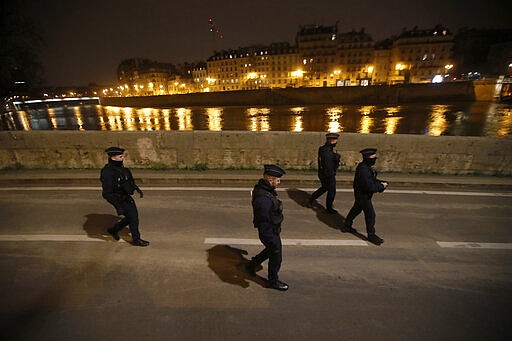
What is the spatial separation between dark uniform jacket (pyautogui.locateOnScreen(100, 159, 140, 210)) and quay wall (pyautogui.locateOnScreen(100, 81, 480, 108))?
5577 cm

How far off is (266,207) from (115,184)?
263 centimetres

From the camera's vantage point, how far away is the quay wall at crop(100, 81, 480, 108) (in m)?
51.8

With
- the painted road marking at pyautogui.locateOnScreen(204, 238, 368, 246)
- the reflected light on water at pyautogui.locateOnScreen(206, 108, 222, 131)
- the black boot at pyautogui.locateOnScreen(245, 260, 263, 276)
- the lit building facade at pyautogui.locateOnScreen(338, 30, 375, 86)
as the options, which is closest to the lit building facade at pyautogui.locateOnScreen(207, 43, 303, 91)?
the lit building facade at pyautogui.locateOnScreen(338, 30, 375, 86)

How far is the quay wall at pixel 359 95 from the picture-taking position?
51.8 m

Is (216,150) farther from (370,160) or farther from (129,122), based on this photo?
(129,122)

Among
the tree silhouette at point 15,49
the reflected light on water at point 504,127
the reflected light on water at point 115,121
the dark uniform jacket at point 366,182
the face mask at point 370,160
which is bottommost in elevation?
the reflected light on water at point 504,127

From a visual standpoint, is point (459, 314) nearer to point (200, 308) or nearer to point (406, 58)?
point (200, 308)

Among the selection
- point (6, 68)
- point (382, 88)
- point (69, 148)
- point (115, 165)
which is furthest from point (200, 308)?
point (382, 88)

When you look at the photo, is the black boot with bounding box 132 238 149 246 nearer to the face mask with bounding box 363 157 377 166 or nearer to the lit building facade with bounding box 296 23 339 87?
the face mask with bounding box 363 157 377 166

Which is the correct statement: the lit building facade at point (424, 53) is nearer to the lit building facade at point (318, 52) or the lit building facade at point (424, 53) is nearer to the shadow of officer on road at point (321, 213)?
the lit building facade at point (318, 52)

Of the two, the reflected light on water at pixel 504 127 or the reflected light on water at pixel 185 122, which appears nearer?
the reflected light on water at pixel 504 127

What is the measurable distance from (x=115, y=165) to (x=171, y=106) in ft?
213

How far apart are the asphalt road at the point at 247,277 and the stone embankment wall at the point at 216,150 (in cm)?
252

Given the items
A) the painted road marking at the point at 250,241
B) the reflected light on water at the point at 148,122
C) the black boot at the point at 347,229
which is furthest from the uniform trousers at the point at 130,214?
the reflected light on water at the point at 148,122
